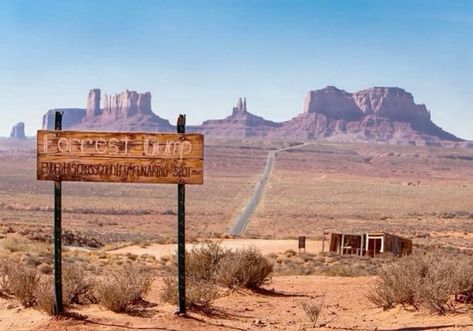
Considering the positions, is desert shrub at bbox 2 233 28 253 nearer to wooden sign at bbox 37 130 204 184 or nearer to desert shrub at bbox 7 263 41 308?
desert shrub at bbox 7 263 41 308

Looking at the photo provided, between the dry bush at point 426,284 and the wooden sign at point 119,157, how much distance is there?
3.37 m

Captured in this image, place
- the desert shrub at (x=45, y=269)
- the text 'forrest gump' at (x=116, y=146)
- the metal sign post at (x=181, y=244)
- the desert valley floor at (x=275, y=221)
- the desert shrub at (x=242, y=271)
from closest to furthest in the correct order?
the metal sign post at (x=181, y=244)
the text 'forrest gump' at (x=116, y=146)
the desert valley floor at (x=275, y=221)
the desert shrub at (x=242, y=271)
the desert shrub at (x=45, y=269)

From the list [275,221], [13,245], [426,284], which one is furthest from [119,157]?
[275,221]

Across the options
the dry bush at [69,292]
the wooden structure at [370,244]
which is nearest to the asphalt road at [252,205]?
the wooden structure at [370,244]

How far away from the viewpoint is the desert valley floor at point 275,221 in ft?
32.1

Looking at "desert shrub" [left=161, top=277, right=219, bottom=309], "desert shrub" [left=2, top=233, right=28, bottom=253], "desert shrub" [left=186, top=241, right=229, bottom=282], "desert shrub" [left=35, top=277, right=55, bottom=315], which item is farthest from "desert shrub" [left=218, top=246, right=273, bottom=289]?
"desert shrub" [left=2, top=233, right=28, bottom=253]

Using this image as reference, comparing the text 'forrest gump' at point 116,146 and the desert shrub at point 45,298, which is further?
the text 'forrest gump' at point 116,146

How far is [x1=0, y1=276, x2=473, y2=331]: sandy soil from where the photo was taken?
892 cm

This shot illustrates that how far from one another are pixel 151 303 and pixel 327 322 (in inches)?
115

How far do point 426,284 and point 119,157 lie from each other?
4.65m

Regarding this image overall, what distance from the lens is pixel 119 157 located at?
955 centimetres

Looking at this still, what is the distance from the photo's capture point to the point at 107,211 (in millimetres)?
65562

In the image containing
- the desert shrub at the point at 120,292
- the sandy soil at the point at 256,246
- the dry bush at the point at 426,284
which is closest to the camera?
the dry bush at the point at 426,284

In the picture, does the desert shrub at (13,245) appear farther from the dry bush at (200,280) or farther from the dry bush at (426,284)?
the dry bush at (426,284)
